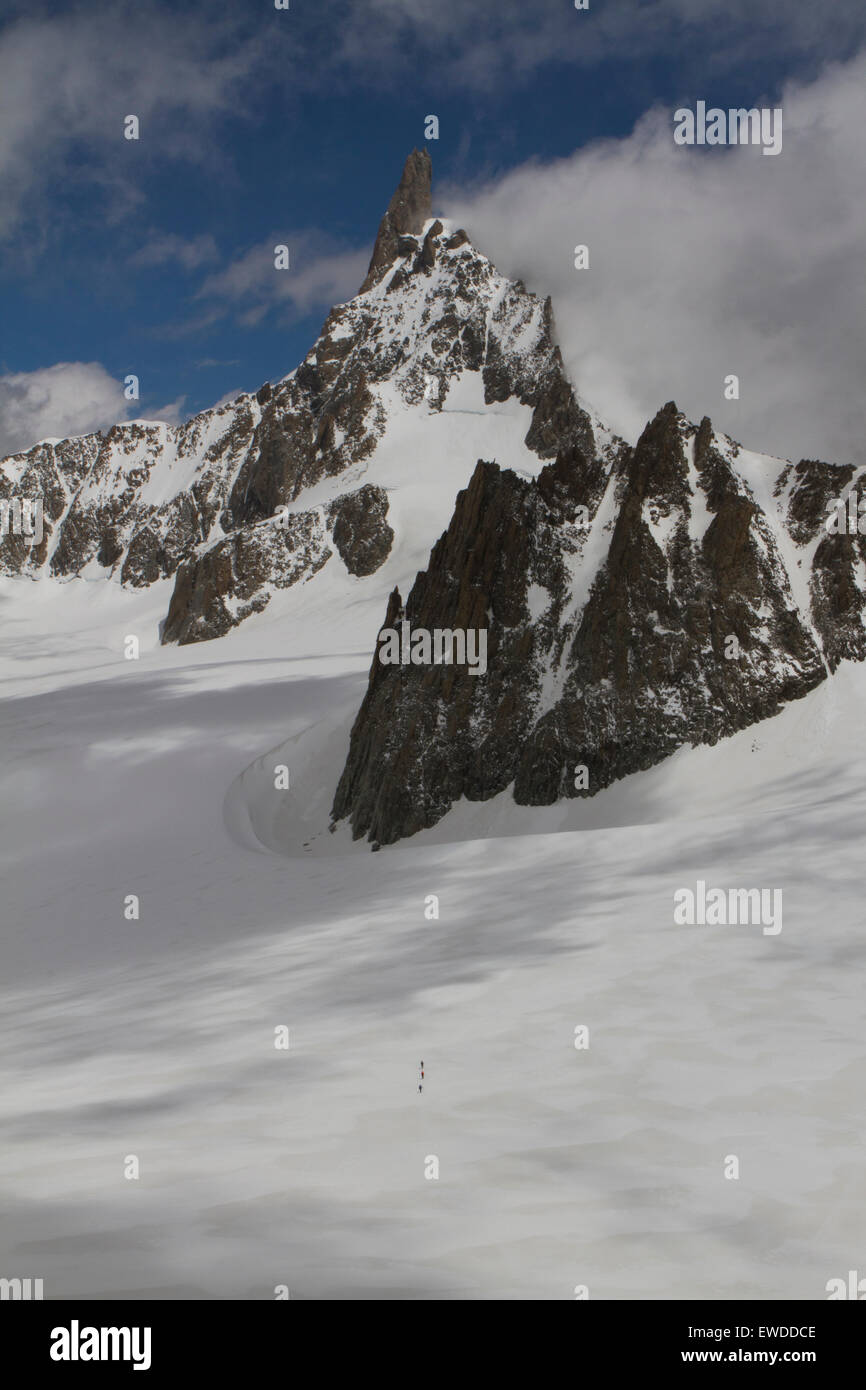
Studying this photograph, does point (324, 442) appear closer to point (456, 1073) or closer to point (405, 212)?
point (405, 212)

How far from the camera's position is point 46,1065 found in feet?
25.4

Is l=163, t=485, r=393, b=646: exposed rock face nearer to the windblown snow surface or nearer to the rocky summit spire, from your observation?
the rocky summit spire

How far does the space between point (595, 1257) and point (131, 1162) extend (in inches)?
90.3

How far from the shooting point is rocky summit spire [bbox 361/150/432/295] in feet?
471

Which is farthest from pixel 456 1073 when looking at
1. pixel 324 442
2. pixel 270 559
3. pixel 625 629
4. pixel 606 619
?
pixel 324 442

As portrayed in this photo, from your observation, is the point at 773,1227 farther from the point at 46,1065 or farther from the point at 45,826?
the point at 45,826

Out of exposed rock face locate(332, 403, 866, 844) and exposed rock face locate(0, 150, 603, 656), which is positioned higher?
exposed rock face locate(0, 150, 603, 656)

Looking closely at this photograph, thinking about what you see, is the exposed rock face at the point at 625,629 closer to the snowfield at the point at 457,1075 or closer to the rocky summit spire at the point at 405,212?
the snowfield at the point at 457,1075

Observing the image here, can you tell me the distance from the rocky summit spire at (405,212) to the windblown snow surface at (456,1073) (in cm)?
13995

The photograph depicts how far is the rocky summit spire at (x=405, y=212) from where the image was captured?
144 metres

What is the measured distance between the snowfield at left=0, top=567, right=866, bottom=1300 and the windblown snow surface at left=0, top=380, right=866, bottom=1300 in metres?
0.02

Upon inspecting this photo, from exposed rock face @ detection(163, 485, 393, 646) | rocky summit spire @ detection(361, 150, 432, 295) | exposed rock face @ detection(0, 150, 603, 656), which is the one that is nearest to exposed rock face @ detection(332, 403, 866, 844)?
exposed rock face @ detection(163, 485, 393, 646)

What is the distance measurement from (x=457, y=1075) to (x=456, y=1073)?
0.04 metres
